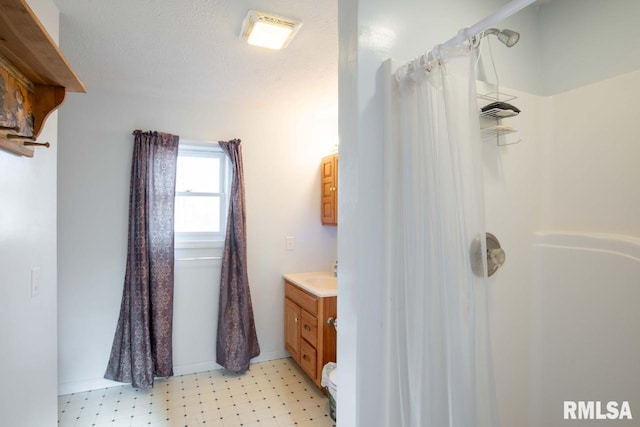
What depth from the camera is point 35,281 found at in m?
1.27

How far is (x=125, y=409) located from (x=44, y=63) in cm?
228

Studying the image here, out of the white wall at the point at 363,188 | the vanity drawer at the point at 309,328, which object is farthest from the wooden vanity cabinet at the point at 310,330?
the white wall at the point at 363,188

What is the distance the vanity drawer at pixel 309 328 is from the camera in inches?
96.1

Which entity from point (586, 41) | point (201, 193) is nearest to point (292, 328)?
point (201, 193)

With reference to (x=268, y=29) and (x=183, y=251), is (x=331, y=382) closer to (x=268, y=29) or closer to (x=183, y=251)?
(x=183, y=251)

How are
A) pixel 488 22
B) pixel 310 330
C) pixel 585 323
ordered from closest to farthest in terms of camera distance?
pixel 488 22
pixel 585 323
pixel 310 330

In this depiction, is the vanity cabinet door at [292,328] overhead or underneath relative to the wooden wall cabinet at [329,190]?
underneath

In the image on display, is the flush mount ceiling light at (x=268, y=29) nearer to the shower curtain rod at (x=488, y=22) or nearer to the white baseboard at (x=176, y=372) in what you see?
the shower curtain rod at (x=488, y=22)

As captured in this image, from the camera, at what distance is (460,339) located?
0.97 metres

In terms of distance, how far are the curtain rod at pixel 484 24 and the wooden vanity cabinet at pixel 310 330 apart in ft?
6.07

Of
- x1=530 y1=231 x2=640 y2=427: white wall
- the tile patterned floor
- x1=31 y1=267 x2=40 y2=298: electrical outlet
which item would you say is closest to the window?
the tile patterned floor

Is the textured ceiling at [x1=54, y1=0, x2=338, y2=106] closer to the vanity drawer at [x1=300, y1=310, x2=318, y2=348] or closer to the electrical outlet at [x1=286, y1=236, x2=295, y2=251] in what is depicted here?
the electrical outlet at [x1=286, y1=236, x2=295, y2=251]

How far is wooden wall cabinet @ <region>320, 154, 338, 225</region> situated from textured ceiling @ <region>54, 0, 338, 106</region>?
622mm

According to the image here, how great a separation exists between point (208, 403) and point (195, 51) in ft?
7.87
